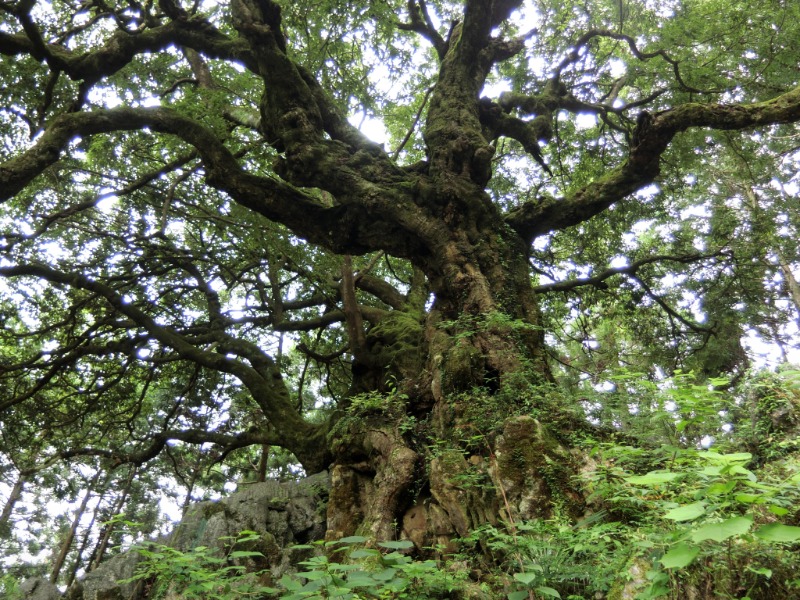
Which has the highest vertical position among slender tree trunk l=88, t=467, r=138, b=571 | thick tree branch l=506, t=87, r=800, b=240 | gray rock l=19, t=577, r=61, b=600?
thick tree branch l=506, t=87, r=800, b=240

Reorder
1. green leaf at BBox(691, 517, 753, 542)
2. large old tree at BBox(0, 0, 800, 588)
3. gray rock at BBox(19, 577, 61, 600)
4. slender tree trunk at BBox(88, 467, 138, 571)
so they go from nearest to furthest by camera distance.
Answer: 1. green leaf at BBox(691, 517, 753, 542)
2. large old tree at BBox(0, 0, 800, 588)
3. gray rock at BBox(19, 577, 61, 600)
4. slender tree trunk at BBox(88, 467, 138, 571)

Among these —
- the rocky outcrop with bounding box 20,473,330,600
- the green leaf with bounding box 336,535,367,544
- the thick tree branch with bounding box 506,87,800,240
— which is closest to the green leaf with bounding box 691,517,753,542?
the green leaf with bounding box 336,535,367,544

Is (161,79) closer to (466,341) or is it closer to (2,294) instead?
(2,294)

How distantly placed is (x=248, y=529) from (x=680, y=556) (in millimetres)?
6344

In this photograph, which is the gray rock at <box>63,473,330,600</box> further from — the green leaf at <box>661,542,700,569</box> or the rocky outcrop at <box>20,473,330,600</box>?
the green leaf at <box>661,542,700,569</box>

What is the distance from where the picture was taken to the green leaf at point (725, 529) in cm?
116

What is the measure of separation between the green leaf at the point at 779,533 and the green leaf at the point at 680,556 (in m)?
0.16

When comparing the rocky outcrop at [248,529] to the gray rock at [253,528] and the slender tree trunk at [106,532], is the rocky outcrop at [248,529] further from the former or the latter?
the slender tree trunk at [106,532]

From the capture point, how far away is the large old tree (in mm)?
4551

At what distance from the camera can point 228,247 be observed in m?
8.64

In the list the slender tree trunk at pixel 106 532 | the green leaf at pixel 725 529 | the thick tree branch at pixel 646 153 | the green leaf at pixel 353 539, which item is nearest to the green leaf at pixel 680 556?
the green leaf at pixel 725 529

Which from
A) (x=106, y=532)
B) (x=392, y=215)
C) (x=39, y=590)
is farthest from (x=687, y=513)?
(x=106, y=532)

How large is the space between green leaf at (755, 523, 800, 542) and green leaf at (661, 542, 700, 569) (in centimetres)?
16

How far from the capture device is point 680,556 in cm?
129
